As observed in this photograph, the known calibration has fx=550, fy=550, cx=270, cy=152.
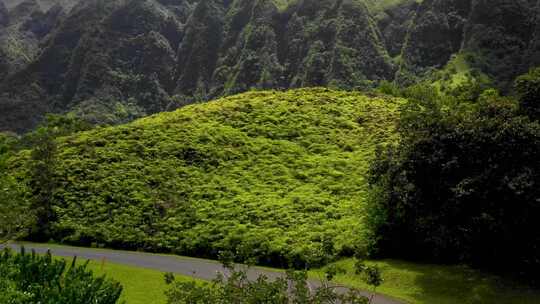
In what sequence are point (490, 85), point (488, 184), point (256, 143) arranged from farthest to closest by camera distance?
point (490, 85) → point (256, 143) → point (488, 184)

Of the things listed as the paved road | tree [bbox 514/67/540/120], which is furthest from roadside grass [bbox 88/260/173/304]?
tree [bbox 514/67/540/120]

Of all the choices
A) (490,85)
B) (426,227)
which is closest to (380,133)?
(426,227)

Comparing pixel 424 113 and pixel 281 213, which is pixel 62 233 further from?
pixel 424 113

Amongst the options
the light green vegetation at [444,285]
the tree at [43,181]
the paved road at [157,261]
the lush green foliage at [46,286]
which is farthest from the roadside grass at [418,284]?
the tree at [43,181]

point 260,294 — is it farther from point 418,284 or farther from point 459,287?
point 418,284

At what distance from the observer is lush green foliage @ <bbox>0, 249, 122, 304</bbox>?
25.6 metres

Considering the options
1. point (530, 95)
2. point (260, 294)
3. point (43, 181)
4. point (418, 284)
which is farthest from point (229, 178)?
point (260, 294)

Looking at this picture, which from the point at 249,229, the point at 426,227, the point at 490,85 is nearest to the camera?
the point at 426,227

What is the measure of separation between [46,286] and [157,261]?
20747 millimetres

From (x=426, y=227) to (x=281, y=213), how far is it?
1670 cm

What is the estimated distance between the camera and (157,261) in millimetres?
Answer: 49000

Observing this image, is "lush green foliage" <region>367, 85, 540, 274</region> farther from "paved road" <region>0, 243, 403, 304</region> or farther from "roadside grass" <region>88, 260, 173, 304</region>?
"roadside grass" <region>88, 260, 173, 304</region>

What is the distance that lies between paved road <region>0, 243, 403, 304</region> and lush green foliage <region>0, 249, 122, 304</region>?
13417mm

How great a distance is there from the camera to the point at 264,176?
6359 centimetres
